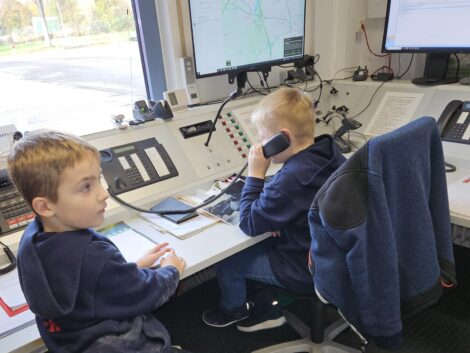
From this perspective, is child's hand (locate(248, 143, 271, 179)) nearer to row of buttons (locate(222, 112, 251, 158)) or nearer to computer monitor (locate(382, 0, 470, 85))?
row of buttons (locate(222, 112, 251, 158))

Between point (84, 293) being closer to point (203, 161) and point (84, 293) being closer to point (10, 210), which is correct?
point (10, 210)

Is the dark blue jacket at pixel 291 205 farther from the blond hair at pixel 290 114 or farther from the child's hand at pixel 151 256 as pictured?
the child's hand at pixel 151 256

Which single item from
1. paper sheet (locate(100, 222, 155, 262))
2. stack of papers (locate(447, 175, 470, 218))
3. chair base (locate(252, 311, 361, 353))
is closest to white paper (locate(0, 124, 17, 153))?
paper sheet (locate(100, 222, 155, 262))

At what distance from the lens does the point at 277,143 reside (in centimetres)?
122

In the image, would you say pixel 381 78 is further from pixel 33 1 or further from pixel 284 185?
pixel 33 1

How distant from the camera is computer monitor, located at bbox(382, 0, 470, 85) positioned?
65.4 inches

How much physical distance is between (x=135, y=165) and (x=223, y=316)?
31.2 inches

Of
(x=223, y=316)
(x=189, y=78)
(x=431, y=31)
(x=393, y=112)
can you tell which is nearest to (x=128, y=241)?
(x=223, y=316)

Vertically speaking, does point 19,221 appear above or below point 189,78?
below

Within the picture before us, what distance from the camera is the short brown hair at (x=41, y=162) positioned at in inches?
31.9

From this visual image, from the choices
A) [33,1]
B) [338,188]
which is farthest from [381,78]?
[33,1]

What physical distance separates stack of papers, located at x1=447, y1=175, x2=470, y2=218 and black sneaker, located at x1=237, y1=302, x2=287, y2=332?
876 mm

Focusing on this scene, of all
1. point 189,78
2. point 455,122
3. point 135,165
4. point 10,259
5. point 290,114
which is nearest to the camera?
point 10,259

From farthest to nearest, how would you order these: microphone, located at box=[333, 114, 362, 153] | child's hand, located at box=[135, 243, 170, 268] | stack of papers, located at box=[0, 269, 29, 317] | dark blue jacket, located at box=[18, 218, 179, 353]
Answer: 1. microphone, located at box=[333, 114, 362, 153]
2. child's hand, located at box=[135, 243, 170, 268]
3. stack of papers, located at box=[0, 269, 29, 317]
4. dark blue jacket, located at box=[18, 218, 179, 353]
